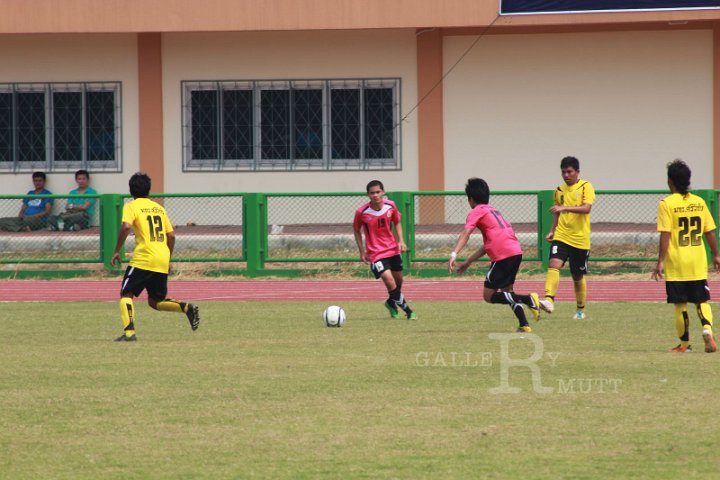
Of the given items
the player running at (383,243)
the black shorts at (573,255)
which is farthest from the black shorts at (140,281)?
the black shorts at (573,255)

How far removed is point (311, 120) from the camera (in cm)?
2623

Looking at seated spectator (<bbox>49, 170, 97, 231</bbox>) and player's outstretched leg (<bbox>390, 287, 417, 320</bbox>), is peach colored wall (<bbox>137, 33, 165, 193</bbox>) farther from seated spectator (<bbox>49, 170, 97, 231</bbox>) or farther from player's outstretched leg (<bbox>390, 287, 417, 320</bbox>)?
player's outstretched leg (<bbox>390, 287, 417, 320</bbox>)

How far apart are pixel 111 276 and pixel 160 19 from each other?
508 centimetres

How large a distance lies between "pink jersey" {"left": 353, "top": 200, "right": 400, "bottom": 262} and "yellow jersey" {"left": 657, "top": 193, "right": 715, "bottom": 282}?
4.86 meters

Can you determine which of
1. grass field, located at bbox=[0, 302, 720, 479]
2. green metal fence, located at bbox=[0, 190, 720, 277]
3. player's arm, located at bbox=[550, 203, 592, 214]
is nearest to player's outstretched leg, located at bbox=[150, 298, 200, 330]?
grass field, located at bbox=[0, 302, 720, 479]

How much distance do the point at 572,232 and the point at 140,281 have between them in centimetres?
537

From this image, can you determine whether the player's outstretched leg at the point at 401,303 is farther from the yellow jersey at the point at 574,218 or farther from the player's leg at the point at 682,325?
the player's leg at the point at 682,325

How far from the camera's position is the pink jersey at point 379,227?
52.9 ft

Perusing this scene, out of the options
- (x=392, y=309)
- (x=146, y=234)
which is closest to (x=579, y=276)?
(x=392, y=309)

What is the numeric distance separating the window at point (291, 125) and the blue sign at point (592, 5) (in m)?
A: 2.97

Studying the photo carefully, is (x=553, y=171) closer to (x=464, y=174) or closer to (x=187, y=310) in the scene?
(x=464, y=174)

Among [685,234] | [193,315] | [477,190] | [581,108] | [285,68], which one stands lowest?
[193,315]

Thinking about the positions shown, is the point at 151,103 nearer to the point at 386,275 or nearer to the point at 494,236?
the point at 386,275

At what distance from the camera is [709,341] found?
1184 centimetres
